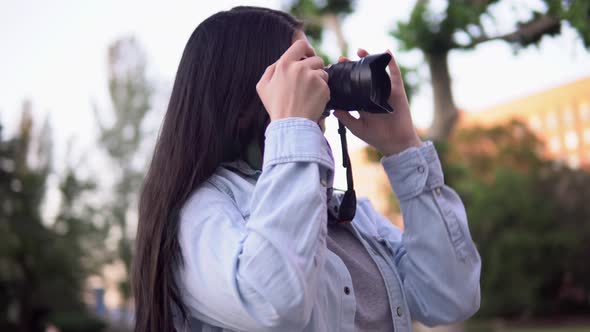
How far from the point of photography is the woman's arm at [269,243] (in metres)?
1.04

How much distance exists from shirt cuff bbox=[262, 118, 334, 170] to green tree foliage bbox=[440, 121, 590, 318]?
2274cm

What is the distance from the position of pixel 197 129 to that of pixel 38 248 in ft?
59.6

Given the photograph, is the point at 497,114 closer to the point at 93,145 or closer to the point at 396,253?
the point at 93,145

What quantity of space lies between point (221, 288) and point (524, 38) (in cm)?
332

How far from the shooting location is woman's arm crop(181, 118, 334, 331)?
1.04m

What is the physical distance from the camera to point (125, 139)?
23234mm

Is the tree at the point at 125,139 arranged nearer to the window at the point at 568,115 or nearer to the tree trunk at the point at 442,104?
the tree trunk at the point at 442,104

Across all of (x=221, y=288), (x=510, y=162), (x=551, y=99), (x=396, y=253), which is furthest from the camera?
(x=551, y=99)

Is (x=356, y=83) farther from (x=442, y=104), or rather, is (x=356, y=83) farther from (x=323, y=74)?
(x=442, y=104)

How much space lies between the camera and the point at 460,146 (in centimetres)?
3212

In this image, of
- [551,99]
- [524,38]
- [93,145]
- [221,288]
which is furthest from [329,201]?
[551,99]

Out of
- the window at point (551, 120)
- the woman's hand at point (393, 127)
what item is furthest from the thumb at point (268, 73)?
the window at point (551, 120)

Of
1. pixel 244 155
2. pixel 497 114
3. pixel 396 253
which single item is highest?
pixel 244 155

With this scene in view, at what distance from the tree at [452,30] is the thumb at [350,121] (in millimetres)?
2317
